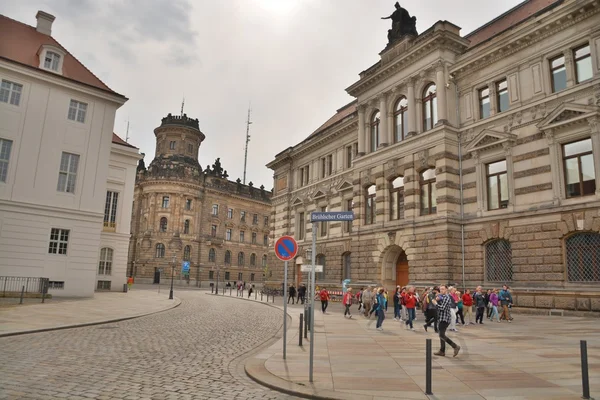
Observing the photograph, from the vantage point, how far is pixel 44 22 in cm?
3175

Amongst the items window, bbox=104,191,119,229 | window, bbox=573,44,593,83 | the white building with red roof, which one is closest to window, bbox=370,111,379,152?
window, bbox=573,44,593,83

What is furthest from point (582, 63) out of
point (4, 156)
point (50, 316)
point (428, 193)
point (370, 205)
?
point (4, 156)

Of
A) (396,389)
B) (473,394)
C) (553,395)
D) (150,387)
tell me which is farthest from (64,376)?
(553,395)

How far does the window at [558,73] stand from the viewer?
21484 mm

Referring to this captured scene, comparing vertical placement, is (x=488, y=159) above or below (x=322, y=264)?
above

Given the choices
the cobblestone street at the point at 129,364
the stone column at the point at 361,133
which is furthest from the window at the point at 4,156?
the stone column at the point at 361,133

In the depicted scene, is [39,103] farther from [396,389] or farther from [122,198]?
[396,389]

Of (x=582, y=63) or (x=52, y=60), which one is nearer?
(x=582, y=63)

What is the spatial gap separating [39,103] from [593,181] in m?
31.2

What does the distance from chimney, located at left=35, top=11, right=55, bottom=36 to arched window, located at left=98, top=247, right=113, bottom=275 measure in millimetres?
17632

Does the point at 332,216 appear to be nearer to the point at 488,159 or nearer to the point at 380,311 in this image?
the point at 380,311

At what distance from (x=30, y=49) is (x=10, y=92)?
4.40m

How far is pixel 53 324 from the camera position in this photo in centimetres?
1473

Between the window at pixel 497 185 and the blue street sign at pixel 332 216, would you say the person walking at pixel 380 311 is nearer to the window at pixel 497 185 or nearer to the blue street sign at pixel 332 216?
the blue street sign at pixel 332 216
